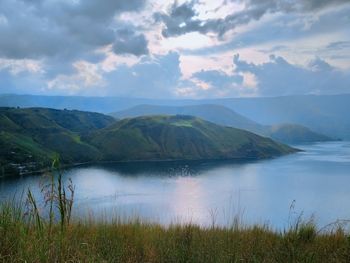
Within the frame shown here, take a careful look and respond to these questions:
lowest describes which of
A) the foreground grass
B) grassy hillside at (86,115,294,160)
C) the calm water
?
the calm water

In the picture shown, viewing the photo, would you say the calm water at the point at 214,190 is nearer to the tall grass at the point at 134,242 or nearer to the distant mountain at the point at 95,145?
the distant mountain at the point at 95,145

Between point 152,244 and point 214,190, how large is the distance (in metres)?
86.5

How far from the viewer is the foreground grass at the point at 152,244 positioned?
17.5 feet

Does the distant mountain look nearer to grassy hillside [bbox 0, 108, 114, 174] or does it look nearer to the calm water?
grassy hillside [bbox 0, 108, 114, 174]

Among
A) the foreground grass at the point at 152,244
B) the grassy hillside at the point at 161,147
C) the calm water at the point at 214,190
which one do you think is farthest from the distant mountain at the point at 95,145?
the foreground grass at the point at 152,244

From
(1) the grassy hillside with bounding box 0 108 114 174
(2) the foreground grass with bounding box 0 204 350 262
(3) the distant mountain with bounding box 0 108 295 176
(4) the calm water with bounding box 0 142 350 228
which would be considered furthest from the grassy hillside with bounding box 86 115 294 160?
(2) the foreground grass with bounding box 0 204 350 262

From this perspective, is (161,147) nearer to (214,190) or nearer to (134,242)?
(214,190)

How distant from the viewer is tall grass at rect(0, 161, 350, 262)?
523 centimetres

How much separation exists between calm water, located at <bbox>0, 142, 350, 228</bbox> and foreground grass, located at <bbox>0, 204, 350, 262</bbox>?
123 ft

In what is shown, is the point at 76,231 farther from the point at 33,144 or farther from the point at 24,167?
the point at 33,144

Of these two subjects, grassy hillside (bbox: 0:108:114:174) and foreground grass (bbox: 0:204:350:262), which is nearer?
foreground grass (bbox: 0:204:350:262)

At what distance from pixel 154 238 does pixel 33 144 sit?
152 metres

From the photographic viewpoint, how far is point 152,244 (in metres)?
7.45

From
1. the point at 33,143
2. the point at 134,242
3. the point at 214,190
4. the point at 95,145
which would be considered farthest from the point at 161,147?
the point at 134,242
